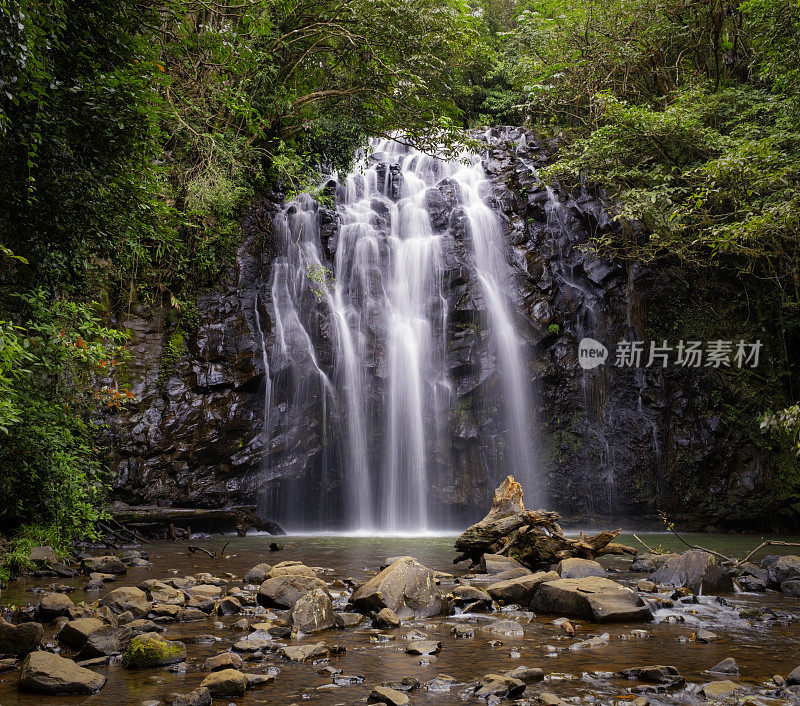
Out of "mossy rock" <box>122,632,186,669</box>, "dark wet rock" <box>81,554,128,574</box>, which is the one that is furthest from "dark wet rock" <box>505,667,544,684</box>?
"dark wet rock" <box>81,554,128,574</box>

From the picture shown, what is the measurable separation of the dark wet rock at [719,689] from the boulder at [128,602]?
13.2 ft

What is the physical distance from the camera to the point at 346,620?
4445 millimetres

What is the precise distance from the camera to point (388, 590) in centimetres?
482

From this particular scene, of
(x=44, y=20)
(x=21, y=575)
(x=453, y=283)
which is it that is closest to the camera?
(x=44, y=20)

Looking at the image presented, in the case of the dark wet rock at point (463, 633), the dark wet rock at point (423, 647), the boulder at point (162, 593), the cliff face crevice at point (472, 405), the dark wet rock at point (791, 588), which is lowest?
the dark wet rock at point (791, 588)

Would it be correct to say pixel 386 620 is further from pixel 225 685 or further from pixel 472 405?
pixel 472 405

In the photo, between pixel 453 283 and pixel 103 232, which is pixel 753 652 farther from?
pixel 453 283

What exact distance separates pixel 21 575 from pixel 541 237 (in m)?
13.9

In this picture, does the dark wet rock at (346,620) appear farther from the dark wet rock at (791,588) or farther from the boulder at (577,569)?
the dark wet rock at (791,588)

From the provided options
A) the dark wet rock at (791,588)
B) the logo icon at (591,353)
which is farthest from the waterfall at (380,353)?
the dark wet rock at (791,588)

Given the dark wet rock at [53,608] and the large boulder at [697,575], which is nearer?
the dark wet rock at [53,608]

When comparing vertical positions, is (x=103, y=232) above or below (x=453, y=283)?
below

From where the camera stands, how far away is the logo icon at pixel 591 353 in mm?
14367

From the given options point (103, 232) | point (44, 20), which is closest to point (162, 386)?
point (103, 232)
